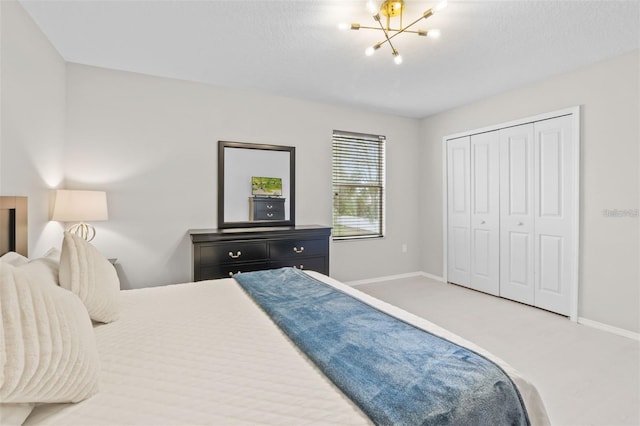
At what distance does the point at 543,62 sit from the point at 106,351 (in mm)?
3949

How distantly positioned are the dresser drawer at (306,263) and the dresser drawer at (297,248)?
0.05 metres

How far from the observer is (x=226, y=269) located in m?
3.10

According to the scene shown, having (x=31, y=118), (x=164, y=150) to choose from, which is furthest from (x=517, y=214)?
(x=31, y=118)

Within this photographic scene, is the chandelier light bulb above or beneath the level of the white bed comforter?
above

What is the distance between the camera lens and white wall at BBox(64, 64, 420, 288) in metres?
3.03

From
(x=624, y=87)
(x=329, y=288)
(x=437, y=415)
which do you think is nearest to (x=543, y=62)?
(x=624, y=87)

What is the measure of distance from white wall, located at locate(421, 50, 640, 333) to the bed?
2.65 metres

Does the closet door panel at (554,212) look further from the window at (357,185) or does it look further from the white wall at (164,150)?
the white wall at (164,150)

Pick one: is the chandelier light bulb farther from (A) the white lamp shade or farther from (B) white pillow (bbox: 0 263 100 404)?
(A) the white lamp shade

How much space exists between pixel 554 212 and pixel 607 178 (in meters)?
0.55

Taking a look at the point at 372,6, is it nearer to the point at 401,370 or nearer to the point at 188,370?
the point at 401,370

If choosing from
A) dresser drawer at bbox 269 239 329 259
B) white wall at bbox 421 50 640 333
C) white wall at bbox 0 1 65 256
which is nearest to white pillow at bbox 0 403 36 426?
white wall at bbox 0 1 65 256

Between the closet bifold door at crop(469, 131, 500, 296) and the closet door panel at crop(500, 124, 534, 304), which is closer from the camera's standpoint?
the closet door panel at crop(500, 124, 534, 304)

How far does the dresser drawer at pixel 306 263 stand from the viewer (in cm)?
334
